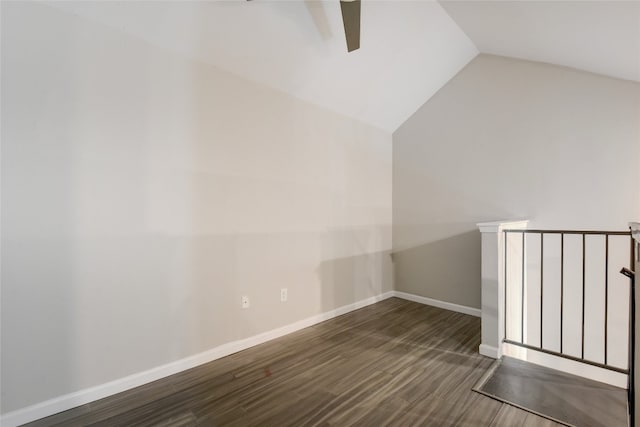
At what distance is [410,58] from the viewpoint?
303 cm

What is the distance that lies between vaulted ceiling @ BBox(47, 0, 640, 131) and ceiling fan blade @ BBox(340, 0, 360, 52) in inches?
18.4

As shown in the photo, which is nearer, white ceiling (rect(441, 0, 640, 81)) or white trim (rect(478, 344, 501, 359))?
white ceiling (rect(441, 0, 640, 81))

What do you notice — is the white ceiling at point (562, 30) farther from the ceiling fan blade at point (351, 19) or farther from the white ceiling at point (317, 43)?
the ceiling fan blade at point (351, 19)

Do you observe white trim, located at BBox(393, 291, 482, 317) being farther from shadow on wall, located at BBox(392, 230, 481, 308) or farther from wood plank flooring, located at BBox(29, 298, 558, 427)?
wood plank flooring, located at BBox(29, 298, 558, 427)

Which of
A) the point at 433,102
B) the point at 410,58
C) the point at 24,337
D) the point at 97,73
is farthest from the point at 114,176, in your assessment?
the point at 433,102

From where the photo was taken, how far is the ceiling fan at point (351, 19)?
1569mm

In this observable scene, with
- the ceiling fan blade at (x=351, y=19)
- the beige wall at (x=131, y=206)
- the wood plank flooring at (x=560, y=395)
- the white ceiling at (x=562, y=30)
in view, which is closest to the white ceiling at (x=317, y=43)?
the beige wall at (x=131, y=206)

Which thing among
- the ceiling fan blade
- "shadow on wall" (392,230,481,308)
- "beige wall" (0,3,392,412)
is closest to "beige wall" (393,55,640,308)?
"shadow on wall" (392,230,481,308)

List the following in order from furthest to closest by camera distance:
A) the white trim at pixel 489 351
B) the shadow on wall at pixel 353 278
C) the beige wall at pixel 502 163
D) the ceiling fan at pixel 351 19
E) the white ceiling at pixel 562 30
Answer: the shadow on wall at pixel 353 278 → the beige wall at pixel 502 163 → the white trim at pixel 489 351 → the white ceiling at pixel 562 30 → the ceiling fan at pixel 351 19

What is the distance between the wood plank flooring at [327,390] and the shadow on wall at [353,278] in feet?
1.84

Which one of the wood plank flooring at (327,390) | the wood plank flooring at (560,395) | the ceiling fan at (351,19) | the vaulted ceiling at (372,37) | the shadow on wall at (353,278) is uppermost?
the vaulted ceiling at (372,37)

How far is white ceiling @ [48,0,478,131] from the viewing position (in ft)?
6.37

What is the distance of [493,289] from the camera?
2.29 m

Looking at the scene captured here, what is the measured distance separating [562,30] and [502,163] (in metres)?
1.34
